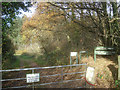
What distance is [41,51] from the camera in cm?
1429

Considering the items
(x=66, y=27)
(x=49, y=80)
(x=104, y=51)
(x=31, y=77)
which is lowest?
(x=49, y=80)

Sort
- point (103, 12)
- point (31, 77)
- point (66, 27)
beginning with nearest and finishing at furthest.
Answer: point (31, 77) → point (103, 12) → point (66, 27)

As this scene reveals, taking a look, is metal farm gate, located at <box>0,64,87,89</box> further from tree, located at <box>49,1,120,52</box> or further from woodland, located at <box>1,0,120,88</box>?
tree, located at <box>49,1,120,52</box>

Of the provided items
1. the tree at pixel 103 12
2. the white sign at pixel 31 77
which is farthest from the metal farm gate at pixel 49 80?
the tree at pixel 103 12

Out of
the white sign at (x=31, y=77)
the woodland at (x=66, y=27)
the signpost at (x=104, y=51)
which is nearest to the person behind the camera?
the white sign at (x=31, y=77)

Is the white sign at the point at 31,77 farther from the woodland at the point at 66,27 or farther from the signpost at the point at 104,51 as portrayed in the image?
the signpost at the point at 104,51

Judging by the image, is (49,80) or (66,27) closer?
(49,80)

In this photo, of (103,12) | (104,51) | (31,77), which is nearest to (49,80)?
(31,77)

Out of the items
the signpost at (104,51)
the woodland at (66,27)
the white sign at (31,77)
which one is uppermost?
the woodland at (66,27)

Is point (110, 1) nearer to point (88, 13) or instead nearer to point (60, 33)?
point (88, 13)

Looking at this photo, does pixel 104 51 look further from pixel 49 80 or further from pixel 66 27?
pixel 66 27

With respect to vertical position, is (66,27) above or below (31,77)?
above

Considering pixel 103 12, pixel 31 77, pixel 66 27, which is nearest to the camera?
pixel 31 77

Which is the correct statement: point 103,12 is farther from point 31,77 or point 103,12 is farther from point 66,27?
point 31,77
